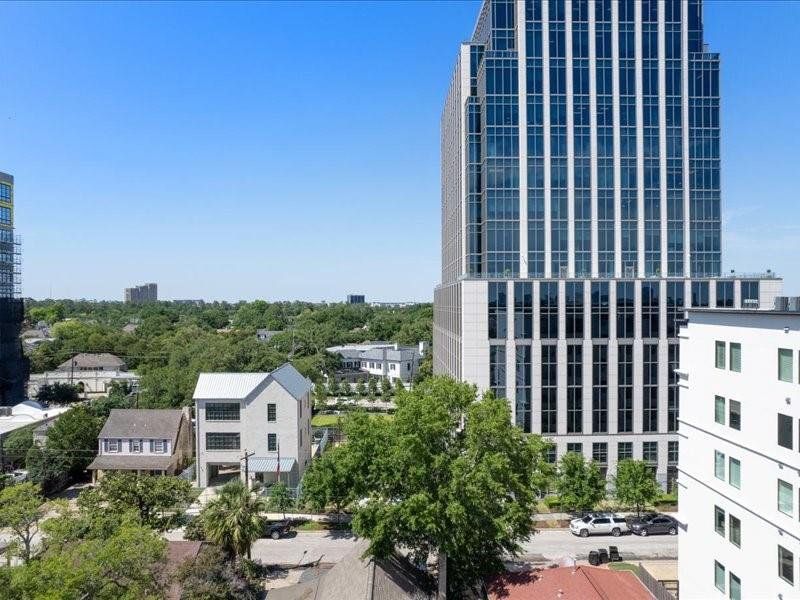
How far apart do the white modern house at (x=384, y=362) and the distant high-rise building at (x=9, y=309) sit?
143 ft

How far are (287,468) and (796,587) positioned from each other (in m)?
29.3

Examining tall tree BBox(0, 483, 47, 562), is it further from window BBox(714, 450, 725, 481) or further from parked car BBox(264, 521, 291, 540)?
window BBox(714, 450, 725, 481)

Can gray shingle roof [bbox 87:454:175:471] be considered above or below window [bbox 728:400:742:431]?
below

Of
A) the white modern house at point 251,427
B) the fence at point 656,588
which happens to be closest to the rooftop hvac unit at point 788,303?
the fence at point 656,588

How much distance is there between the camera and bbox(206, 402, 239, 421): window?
3834 centimetres

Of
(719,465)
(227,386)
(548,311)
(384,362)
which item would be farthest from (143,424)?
(384,362)

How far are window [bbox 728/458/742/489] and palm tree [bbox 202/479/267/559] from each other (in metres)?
19.0

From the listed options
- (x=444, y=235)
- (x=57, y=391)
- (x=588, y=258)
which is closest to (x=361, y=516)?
(x=588, y=258)

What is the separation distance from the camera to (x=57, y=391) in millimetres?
66125

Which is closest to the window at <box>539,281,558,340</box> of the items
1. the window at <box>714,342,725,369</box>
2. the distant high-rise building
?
the window at <box>714,342,725,369</box>

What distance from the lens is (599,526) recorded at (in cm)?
3127

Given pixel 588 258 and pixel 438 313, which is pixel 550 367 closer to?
pixel 588 258

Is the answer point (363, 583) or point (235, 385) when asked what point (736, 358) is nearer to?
point (363, 583)

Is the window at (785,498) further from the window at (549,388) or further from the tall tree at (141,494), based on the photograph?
the tall tree at (141,494)
